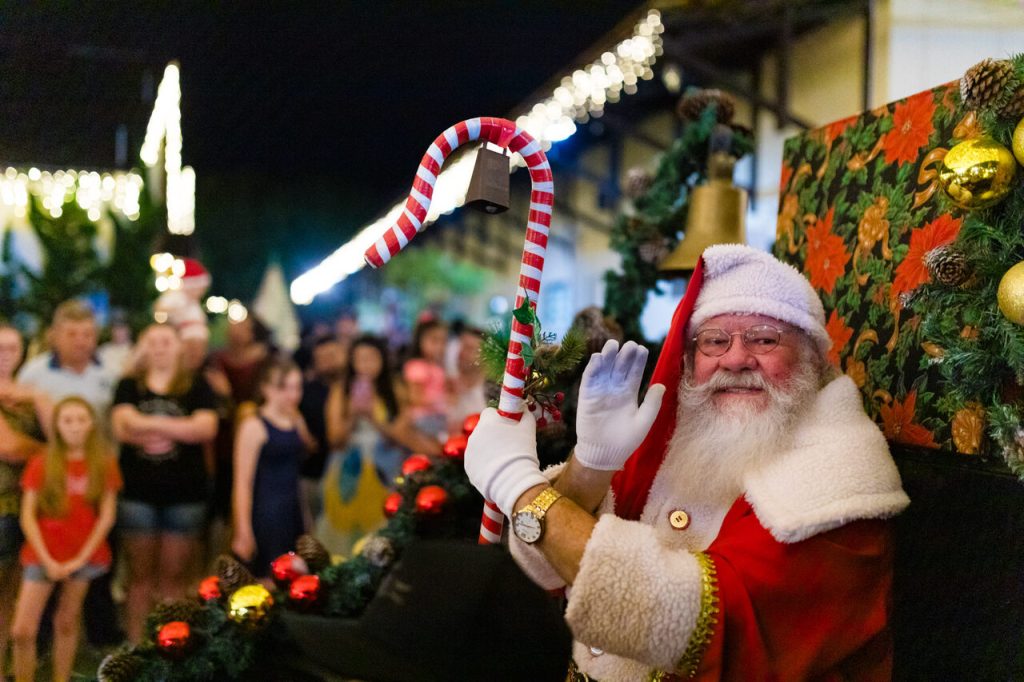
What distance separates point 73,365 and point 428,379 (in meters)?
2.20

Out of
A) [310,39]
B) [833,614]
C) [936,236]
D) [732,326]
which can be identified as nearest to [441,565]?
[833,614]

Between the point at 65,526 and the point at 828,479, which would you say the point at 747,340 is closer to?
the point at 828,479

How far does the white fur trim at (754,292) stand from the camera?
177 cm

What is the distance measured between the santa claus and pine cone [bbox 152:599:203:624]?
1105mm

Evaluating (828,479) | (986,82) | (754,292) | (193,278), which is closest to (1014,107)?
(986,82)

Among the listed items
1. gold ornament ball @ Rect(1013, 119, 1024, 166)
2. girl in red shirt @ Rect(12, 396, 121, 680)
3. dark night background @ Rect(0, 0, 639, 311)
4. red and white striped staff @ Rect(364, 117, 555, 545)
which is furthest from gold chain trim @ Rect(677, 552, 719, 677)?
girl in red shirt @ Rect(12, 396, 121, 680)

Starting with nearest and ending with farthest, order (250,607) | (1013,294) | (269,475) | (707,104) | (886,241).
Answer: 1. (1013,294)
2. (886,241)
3. (250,607)
4. (707,104)
5. (269,475)

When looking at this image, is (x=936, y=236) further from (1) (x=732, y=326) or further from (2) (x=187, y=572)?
(2) (x=187, y=572)

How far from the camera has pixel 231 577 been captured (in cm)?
236

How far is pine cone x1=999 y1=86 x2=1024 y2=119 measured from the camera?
4.72ft

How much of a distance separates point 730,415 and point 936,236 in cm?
70

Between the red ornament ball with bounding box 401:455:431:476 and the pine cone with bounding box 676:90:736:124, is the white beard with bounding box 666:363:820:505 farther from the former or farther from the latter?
the pine cone with bounding box 676:90:736:124

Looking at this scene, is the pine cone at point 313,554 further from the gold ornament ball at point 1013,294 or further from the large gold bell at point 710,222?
the gold ornament ball at point 1013,294

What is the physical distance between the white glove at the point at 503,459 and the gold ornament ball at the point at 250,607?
3.21ft
